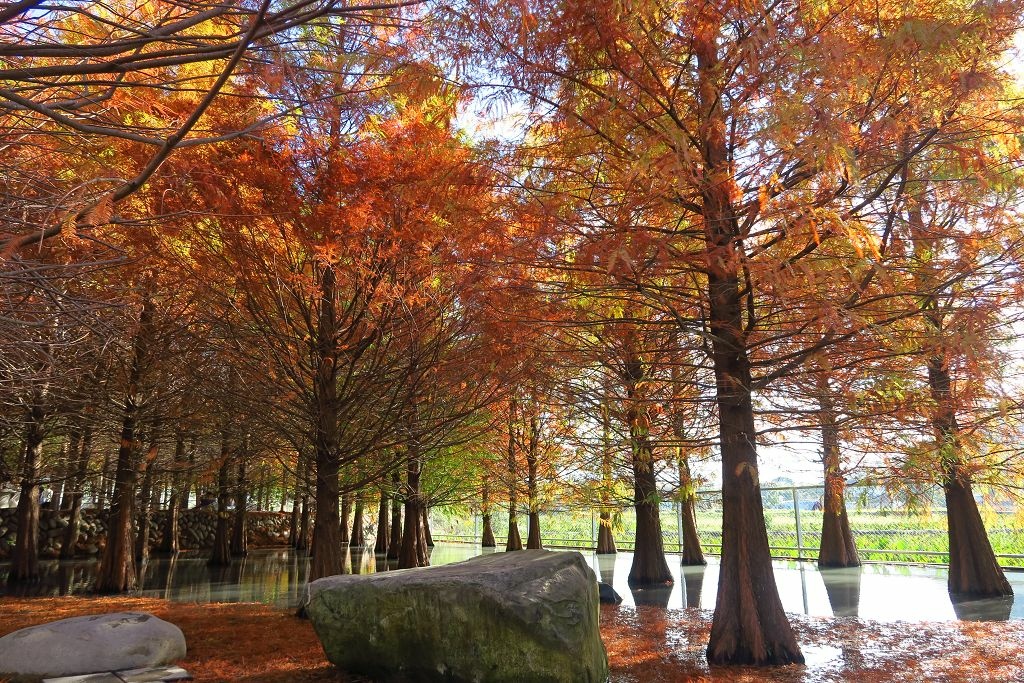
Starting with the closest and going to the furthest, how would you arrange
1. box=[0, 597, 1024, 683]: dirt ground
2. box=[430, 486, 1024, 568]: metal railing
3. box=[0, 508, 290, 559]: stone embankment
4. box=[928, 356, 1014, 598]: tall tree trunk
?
box=[0, 597, 1024, 683]: dirt ground
box=[928, 356, 1014, 598]: tall tree trunk
box=[430, 486, 1024, 568]: metal railing
box=[0, 508, 290, 559]: stone embankment

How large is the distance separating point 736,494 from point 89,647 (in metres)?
6.05

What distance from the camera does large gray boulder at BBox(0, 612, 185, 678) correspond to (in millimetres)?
5590

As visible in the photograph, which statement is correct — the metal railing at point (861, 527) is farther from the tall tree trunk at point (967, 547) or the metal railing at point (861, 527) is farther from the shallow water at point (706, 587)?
the shallow water at point (706, 587)

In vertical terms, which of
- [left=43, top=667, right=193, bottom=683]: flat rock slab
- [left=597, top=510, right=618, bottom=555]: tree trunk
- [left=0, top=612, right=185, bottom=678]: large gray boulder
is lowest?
[left=597, top=510, right=618, bottom=555]: tree trunk

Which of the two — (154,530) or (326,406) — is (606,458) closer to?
(326,406)

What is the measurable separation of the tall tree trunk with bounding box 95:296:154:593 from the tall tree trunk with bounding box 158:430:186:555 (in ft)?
3.15

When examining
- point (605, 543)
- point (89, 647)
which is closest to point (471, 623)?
point (89, 647)

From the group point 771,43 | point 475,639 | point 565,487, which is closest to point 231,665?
point 475,639

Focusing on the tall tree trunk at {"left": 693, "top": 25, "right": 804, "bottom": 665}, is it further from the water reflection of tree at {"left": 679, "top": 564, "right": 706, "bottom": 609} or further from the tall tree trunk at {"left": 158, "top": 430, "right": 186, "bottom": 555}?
the tall tree trunk at {"left": 158, "top": 430, "right": 186, "bottom": 555}

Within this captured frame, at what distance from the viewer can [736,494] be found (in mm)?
6719

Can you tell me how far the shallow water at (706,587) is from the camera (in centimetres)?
897

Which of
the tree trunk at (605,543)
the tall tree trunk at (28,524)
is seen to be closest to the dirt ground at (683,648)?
the tall tree trunk at (28,524)

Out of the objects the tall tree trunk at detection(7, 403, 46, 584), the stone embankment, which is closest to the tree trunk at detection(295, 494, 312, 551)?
the stone embankment

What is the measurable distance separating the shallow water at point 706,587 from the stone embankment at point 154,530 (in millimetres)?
4089
